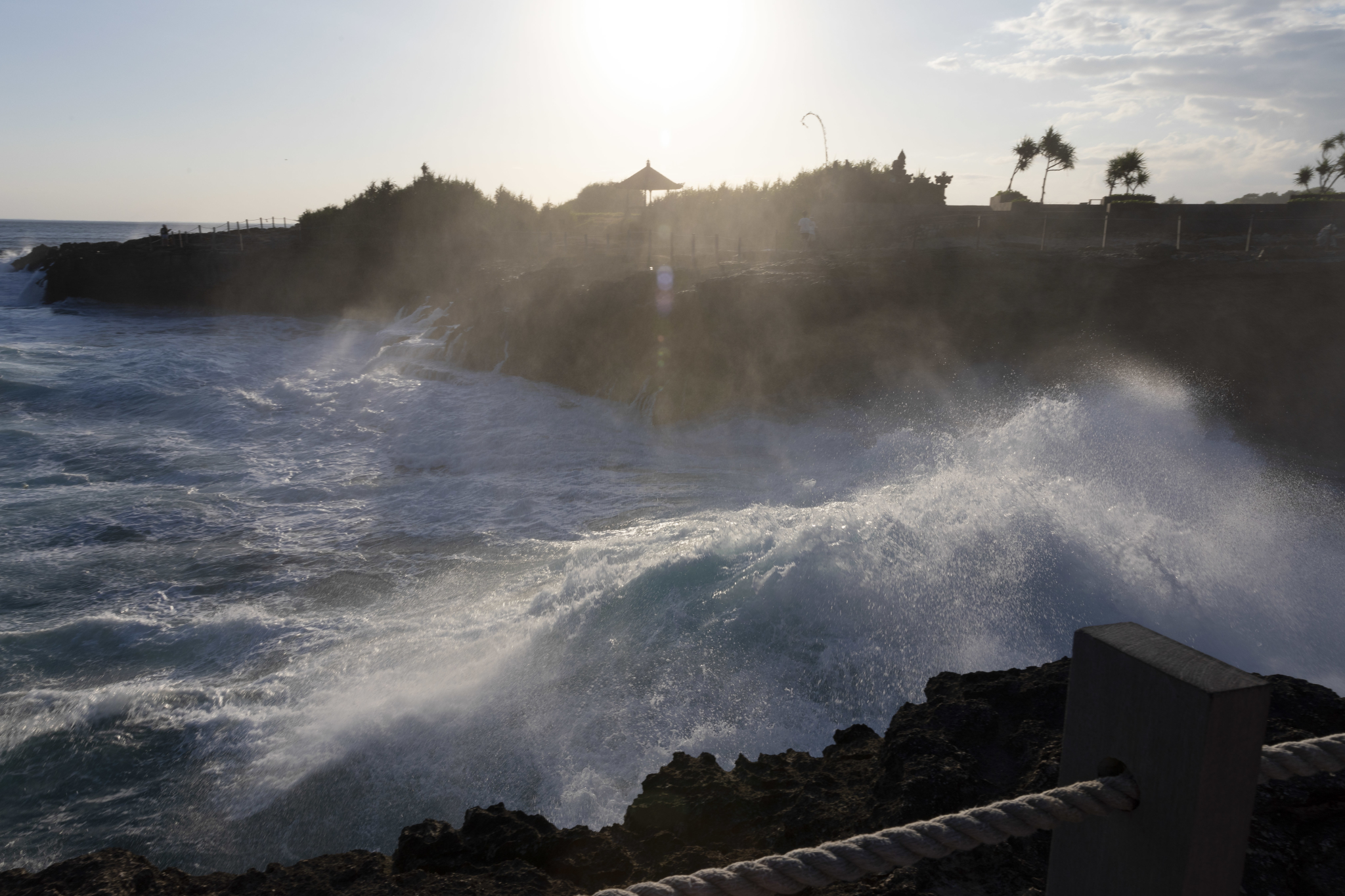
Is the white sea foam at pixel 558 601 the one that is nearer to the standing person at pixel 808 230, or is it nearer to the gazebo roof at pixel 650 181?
the standing person at pixel 808 230

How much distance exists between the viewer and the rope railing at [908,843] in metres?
1.33

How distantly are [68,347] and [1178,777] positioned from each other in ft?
104

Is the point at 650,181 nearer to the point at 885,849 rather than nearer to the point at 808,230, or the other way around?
the point at 808,230

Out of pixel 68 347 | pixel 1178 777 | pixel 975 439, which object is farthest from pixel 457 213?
pixel 1178 777

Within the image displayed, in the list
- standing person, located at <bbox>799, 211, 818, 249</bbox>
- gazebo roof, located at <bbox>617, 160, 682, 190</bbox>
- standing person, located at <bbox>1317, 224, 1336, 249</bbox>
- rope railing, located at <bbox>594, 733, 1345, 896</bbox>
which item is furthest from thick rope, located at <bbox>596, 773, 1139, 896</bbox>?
gazebo roof, located at <bbox>617, 160, 682, 190</bbox>

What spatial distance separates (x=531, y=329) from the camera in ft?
68.8

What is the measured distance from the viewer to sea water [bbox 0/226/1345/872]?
4.95m

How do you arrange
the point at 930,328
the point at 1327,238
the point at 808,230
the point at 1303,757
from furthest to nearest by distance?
the point at 808,230
the point at 1327,238
the point at 930,328
the point at 1303,757

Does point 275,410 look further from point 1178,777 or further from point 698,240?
point 1178,777

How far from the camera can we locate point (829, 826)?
3.18 m

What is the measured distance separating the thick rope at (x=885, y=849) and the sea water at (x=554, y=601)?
3364mm

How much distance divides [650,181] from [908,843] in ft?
107

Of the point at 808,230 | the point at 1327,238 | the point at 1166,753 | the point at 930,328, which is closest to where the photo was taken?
the point at 1166,753

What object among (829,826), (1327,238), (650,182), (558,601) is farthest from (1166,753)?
(650,182)
